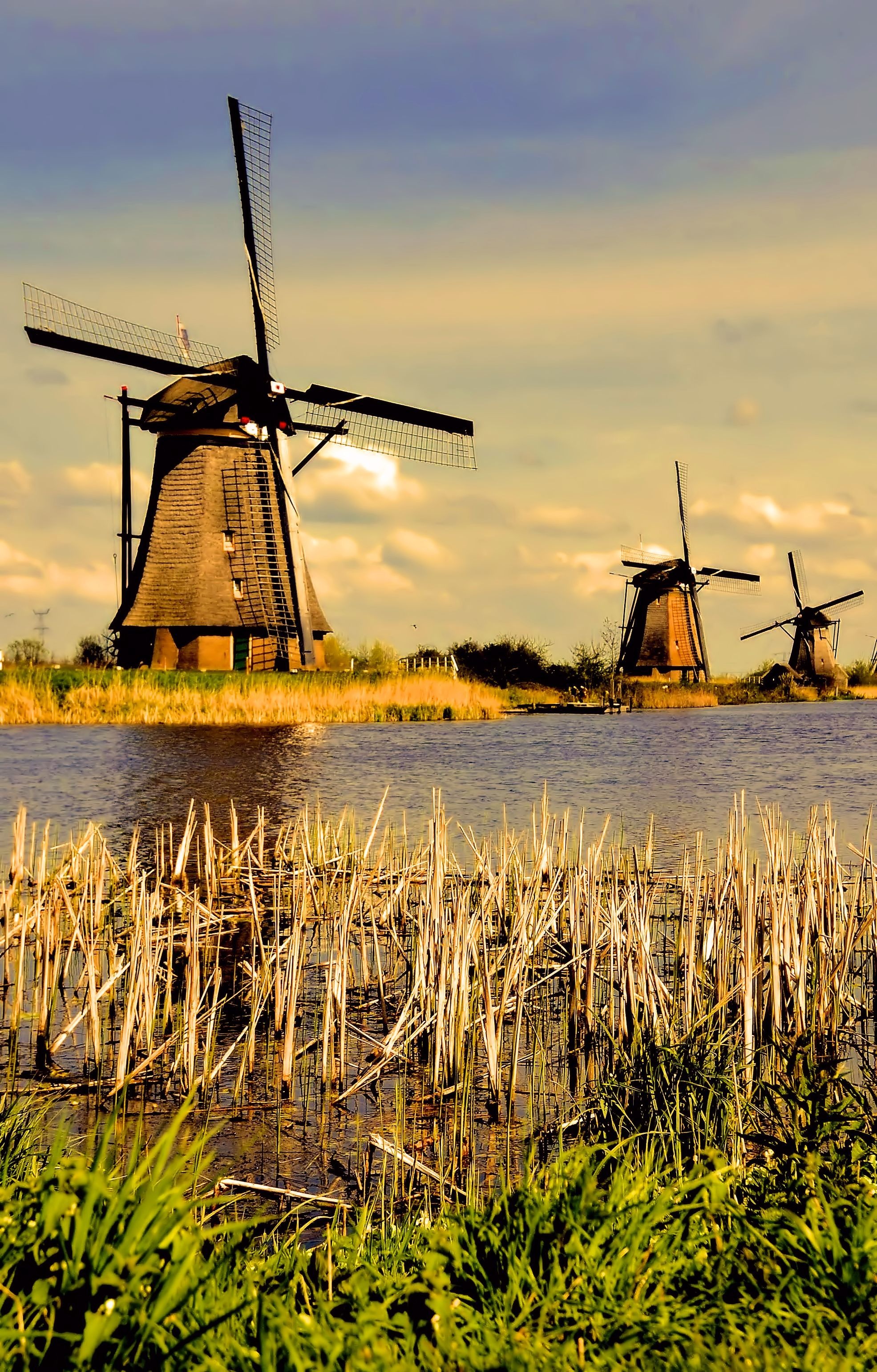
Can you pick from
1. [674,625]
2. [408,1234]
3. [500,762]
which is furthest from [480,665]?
[408,1234]

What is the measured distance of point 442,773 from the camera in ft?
66.4

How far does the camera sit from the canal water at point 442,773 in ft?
48.4

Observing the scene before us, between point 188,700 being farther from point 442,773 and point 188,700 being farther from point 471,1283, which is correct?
point 471,1283

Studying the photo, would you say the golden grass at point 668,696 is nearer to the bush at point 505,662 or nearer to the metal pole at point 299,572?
the bush at point 505,662

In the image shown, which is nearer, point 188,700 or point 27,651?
point 188,700

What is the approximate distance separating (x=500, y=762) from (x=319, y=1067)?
55.6 ft

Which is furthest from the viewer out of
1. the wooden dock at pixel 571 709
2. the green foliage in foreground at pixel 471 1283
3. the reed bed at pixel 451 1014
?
the wooden dock at pixel 571 709

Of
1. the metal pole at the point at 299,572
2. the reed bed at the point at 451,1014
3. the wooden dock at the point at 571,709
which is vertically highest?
the metal pole at the point at 299,572

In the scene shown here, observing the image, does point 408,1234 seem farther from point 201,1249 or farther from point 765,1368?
point 765,1368

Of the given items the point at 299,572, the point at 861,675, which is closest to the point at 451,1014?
the point at 299,572

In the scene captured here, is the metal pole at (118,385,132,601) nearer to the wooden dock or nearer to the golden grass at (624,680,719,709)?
the wooden dock

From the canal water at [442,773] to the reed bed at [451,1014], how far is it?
2068 millimetres

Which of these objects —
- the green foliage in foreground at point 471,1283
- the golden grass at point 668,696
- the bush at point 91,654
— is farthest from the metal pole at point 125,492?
the green foliage in foreground at point 471,1283

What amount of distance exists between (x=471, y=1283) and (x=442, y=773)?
17.2 m
